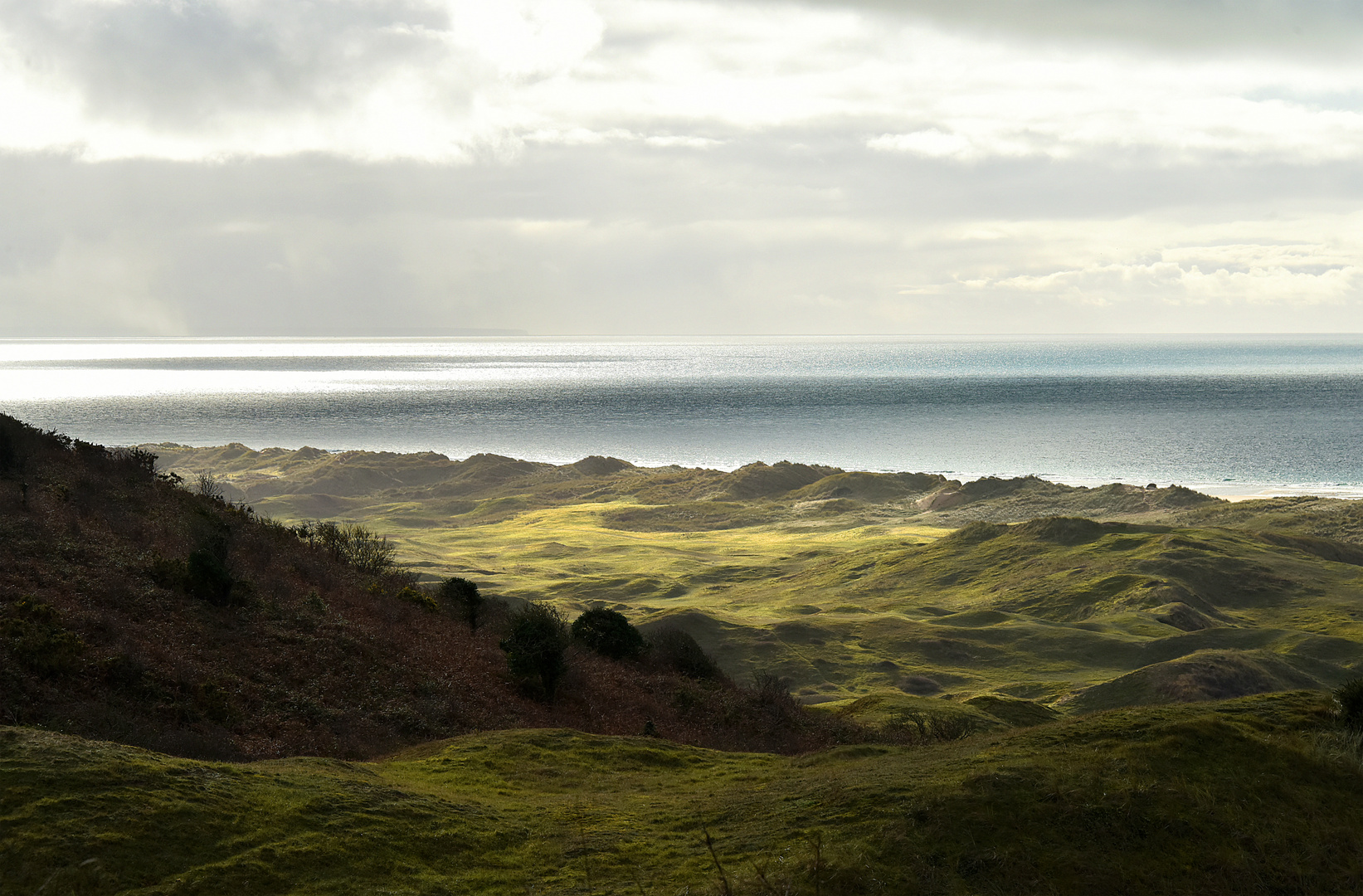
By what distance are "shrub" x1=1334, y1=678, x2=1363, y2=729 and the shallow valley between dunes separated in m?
0.05

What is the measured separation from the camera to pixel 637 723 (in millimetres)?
28391

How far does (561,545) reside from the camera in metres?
89.7

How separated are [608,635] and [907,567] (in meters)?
44.9

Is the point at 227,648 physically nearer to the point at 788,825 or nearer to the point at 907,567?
the point at 788,825

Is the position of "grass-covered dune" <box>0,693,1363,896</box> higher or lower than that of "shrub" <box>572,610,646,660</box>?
higher

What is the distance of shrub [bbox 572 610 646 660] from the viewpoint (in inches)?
1380

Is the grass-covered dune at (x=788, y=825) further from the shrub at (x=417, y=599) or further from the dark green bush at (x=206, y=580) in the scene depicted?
the shrub at (x=417, y=599)

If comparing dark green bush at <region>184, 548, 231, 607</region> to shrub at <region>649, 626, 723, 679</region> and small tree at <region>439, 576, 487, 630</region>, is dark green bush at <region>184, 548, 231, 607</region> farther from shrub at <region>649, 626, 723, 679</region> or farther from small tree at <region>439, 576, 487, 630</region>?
shrub at <region>649, 626, 723, 679</region>

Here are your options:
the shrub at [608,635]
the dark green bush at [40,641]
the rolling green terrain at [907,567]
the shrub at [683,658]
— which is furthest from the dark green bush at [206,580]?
the rolling green terrain at [907,567]

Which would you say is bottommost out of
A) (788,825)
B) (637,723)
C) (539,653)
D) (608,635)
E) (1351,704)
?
(637,723)

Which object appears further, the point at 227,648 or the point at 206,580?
the point at 206,580

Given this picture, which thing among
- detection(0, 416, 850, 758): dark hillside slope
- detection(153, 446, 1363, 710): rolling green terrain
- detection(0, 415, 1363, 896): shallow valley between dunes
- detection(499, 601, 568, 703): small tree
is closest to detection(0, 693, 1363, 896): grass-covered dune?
detection(0, 415, 1363, 896): shallow valley between dunes

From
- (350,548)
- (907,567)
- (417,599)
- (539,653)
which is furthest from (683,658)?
(907,567)

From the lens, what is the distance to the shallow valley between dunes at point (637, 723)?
11.3 metres
